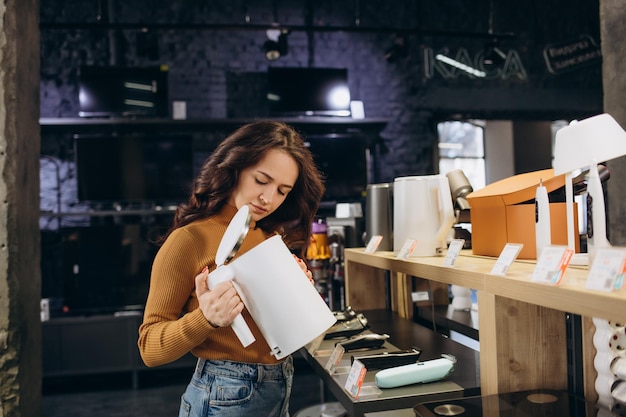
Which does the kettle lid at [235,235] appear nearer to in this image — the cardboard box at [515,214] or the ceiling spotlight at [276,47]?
the cardboard box at [515,214]

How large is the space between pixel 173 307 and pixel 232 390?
0.79 feet

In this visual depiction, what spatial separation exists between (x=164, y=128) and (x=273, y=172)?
383cm

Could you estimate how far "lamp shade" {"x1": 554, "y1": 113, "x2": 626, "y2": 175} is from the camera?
1.01 metres

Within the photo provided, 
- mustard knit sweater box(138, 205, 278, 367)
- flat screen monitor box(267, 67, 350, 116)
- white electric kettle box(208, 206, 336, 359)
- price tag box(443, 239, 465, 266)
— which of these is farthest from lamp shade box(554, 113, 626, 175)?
flat screen monitor box(267, 67, 350, 116)

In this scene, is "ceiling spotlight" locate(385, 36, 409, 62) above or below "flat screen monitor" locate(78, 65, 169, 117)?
above

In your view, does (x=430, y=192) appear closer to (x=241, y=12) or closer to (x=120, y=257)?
(x=120, y=257)

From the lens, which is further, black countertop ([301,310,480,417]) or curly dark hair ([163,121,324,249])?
curly dark hair ([163,121,324,249])

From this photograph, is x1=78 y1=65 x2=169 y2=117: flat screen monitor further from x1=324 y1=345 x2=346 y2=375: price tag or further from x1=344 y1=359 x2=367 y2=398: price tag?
x1=344 y1=359 x2=367 y2=398: price tag

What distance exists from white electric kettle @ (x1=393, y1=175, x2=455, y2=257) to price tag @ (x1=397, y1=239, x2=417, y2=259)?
0.02 metres

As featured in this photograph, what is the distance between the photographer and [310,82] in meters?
5.09

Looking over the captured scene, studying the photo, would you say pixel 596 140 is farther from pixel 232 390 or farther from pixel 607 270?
pixel 232 390

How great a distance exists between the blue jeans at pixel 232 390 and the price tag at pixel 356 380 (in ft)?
0.58

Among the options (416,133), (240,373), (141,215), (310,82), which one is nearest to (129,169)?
(141,215)

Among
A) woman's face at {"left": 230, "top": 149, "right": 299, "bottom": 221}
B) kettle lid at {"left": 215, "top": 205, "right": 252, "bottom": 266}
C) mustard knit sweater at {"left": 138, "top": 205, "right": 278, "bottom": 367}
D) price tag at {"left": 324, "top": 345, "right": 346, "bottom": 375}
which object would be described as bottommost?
price tag at {"left": 324, "top": 345, "right": 346, "bottom": 375}
